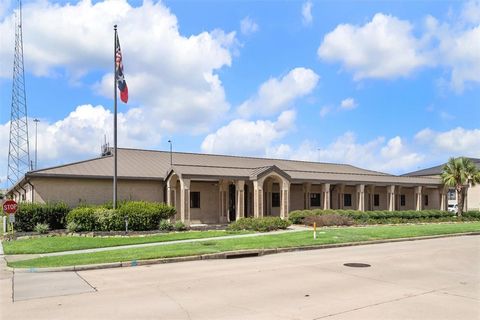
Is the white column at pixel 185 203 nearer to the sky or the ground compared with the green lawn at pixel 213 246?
nearer to the sky

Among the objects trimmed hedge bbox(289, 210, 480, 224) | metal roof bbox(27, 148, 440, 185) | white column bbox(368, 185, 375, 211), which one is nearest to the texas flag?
metal roof bbox(27, 148, 440, 185)

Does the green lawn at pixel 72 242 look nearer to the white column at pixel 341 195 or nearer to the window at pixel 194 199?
the window at pixel 194 199

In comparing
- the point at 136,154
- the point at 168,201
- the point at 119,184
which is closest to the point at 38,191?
the point at 119,184

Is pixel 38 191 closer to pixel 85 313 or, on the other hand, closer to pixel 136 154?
pixel 136 154

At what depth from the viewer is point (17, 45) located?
40.5 metres

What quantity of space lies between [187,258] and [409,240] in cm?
1300

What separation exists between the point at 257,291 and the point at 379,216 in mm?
28464

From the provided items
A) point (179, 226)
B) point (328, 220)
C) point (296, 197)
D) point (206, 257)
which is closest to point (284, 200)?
point (328, 220)

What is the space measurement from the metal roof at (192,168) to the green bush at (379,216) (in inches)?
125

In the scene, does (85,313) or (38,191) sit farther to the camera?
(38,191)

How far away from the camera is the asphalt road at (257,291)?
7.93m

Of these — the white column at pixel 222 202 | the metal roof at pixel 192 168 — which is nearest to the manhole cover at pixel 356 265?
the metal roof at pixel 192 168

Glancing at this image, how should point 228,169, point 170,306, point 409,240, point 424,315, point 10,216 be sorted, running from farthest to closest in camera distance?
point 228,169 < point 409,240 < point 10,216 < point 170,306 < point 424,315

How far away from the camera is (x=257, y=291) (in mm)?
9750
